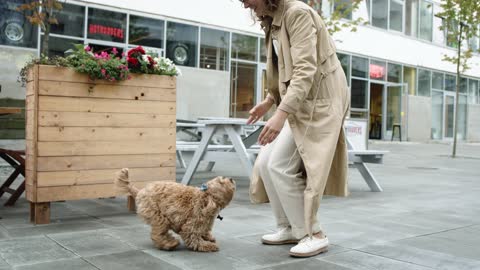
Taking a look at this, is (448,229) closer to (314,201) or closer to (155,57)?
(314,201)

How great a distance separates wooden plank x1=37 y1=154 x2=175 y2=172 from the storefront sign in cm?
405

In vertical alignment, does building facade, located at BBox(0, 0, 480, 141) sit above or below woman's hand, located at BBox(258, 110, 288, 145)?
above

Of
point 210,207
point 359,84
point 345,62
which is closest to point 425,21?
point 359,84

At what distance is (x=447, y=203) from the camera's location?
5277 mm

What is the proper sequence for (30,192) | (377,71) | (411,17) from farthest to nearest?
(411,17) → (377,71) → (30,192)

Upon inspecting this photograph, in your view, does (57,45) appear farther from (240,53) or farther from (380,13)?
(380,13)

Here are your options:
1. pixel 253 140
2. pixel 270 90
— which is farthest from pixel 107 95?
pixel 253 140

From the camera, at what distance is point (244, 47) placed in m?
15.8

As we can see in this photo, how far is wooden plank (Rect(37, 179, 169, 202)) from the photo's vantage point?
12.5ft

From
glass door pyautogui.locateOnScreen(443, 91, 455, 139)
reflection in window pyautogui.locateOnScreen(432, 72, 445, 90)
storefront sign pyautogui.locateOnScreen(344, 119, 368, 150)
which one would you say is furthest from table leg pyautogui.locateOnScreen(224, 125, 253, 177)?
glass door pyautogui.locateOnScreen(443, 91, 455, 139)

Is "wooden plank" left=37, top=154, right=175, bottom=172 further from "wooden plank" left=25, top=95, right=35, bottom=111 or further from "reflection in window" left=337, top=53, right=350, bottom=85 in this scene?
"reflection in window" left=337, top=53, right=350, bottom=85

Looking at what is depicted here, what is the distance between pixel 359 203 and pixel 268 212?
1.20m

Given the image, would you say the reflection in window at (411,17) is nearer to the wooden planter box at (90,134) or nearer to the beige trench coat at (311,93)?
the wooden planter box at (90,134)

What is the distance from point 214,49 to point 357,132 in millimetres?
8028
